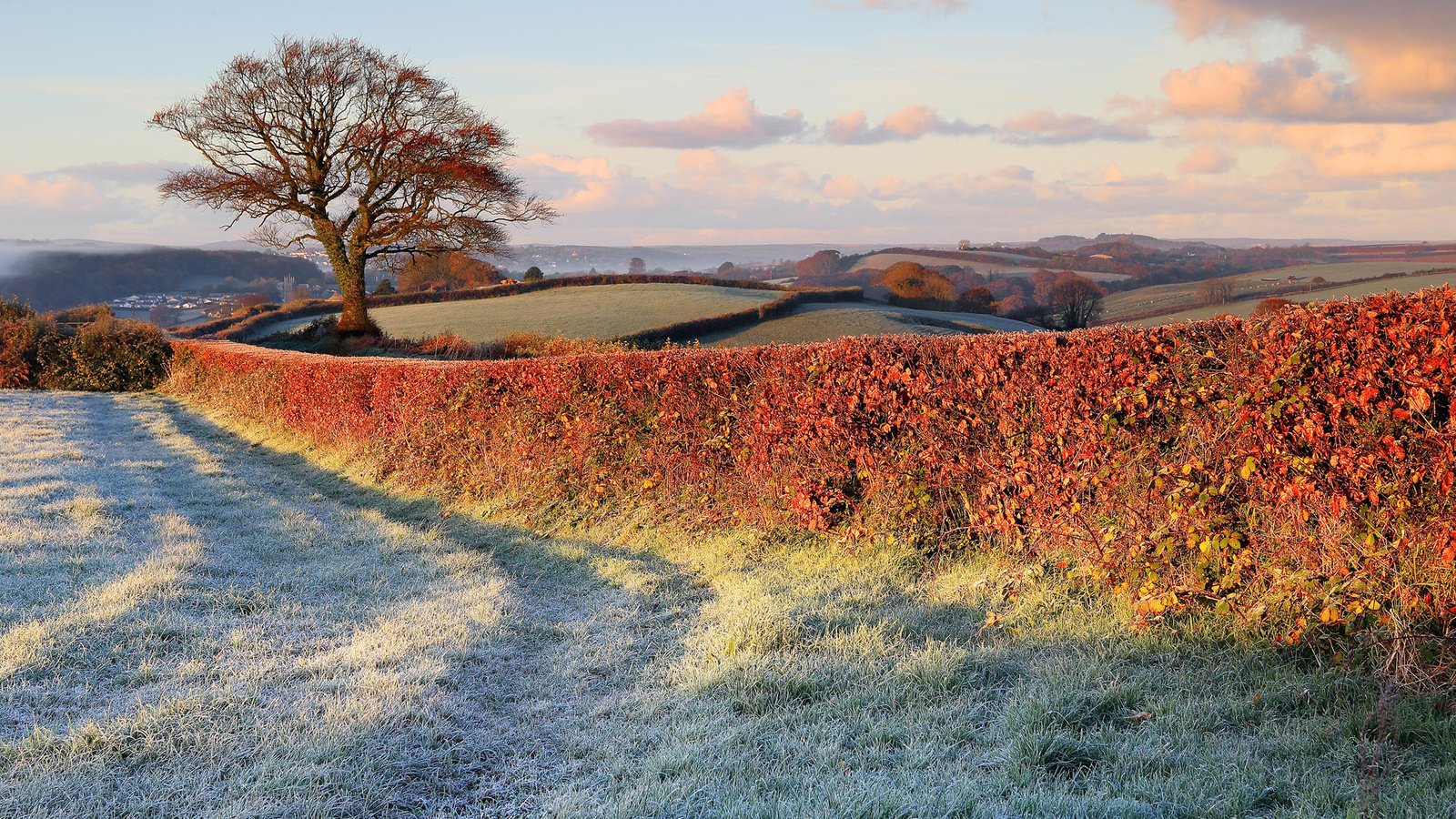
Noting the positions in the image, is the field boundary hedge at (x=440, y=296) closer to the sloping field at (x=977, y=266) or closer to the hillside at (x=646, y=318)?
the hillside at (x=646, y=318)

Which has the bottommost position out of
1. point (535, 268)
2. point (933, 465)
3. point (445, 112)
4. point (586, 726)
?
point (586, 726)

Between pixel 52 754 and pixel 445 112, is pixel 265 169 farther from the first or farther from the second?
pixel 52 754

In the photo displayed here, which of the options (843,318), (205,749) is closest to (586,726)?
(205,749)

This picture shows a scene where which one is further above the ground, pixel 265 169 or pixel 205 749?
pixel 265 169

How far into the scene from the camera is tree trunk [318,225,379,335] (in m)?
30.3

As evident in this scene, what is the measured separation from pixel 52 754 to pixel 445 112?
28710 mm

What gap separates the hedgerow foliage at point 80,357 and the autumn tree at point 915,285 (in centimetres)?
3444

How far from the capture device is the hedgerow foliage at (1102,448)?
430 centimetres

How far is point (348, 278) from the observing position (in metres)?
30.4

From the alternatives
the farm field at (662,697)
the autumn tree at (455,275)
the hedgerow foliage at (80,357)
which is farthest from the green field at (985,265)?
the farm field at (662,697)

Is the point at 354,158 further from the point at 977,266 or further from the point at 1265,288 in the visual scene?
the point at 977,266

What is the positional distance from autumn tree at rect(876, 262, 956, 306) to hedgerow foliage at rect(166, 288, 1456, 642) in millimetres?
41300

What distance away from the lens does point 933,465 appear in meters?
6.53

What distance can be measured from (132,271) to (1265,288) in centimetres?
11768
